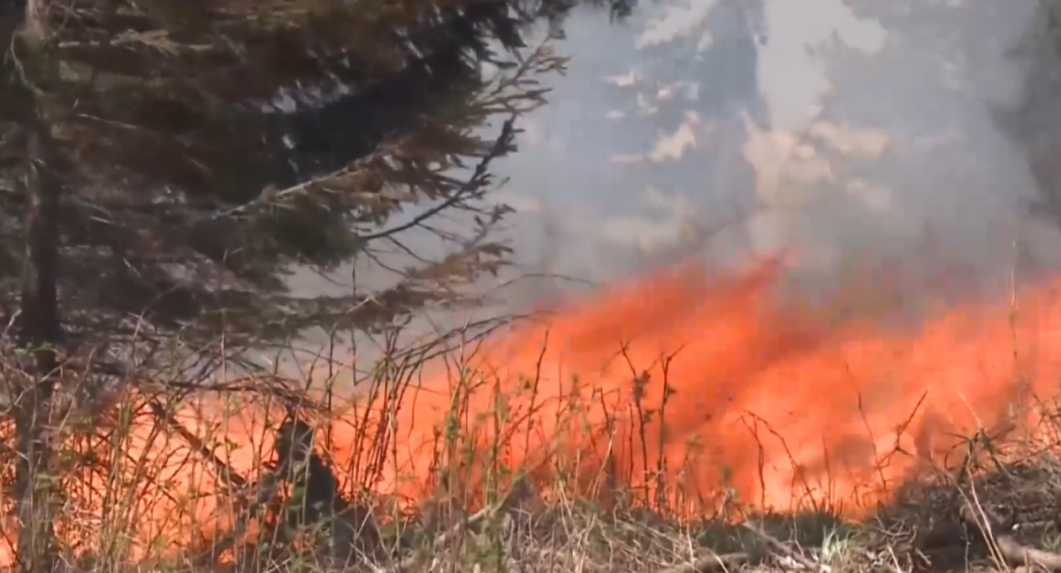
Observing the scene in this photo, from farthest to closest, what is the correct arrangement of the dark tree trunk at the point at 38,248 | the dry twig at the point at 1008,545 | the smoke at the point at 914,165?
the smoke at the point at 914,165 → the dark tree trunk at the point at 38,248 → the dry twig at the point at 1008,545

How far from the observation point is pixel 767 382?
2.29 meters

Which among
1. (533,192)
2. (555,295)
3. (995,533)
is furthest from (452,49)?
(995,533)

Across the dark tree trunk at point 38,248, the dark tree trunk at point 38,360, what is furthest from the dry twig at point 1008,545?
the dark tree trunk at point 38,248

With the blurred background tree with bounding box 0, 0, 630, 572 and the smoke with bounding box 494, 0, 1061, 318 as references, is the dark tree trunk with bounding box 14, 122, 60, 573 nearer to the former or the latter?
the blurred background tree with bounding box 0, 0, 630, 572

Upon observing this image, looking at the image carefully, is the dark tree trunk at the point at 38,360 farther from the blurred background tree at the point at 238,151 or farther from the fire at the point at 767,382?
the fire at the point at 767,382

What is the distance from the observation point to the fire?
2.22m

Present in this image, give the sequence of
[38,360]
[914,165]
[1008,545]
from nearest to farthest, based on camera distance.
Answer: [1008,545] < [38,360] < [914,165]

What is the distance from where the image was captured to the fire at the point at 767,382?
87.4 inches

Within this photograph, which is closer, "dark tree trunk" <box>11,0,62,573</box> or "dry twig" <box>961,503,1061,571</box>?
"dry twig" <box>961,503,1061,571</box>

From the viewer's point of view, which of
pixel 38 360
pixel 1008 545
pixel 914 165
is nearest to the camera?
pixel 1008 545

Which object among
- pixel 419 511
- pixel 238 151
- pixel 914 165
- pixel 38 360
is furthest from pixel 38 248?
pixel 914 165

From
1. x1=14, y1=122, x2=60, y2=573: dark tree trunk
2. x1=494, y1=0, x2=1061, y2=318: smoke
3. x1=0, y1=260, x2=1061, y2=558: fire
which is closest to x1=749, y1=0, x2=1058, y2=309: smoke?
x1=494, y1=0, x2=1061, y2=318: smoke

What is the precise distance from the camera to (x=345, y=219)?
7.80 feet

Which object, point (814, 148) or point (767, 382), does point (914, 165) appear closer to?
point (814, 148)
